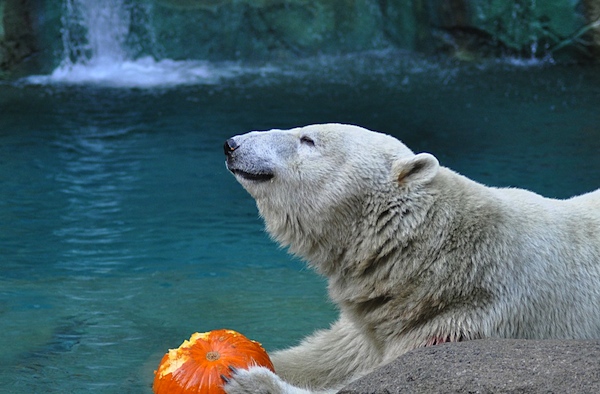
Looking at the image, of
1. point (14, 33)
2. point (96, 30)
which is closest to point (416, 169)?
point (14, 33)

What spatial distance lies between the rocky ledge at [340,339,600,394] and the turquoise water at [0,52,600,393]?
1445 millimetres

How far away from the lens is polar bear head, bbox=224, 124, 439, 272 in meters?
3.06

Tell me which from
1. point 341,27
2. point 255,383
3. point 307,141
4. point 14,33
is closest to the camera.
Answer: point 255,383

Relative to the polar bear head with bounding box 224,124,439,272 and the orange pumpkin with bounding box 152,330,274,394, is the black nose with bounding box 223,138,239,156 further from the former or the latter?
the orange pumpkin with bounding box 152,330,274,394

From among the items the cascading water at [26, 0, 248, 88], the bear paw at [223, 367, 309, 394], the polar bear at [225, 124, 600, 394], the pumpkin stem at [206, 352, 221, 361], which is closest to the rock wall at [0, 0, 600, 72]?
the cascading water at [26, 0, 248, 88]

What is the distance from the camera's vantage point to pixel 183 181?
23.5ft

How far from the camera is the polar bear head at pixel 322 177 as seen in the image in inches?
120

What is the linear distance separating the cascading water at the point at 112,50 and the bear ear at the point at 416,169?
7.73m

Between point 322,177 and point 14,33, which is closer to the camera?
point 322,177

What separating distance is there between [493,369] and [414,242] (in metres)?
0.60

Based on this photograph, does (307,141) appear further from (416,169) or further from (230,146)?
(416,169)

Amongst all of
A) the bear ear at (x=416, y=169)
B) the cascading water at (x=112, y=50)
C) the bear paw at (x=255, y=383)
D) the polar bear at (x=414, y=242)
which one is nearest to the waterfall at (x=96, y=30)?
the cascading water at (x=112, y=50)

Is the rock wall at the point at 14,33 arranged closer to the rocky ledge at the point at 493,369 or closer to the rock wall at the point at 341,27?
the rock wall at the point at 341,27

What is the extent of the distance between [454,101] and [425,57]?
237cm
